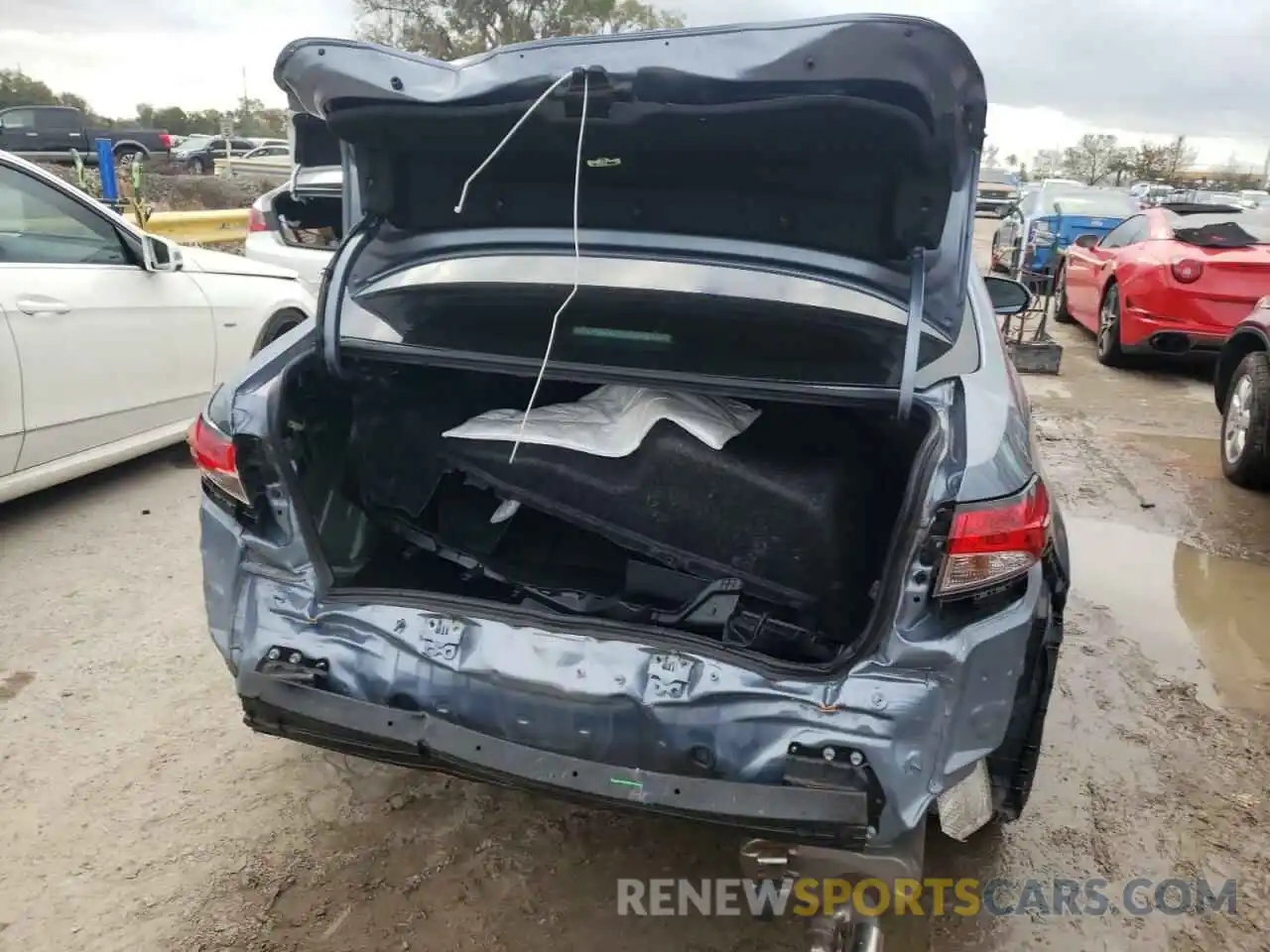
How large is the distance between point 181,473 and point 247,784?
2.89 metres

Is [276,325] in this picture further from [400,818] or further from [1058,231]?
[1058,231]

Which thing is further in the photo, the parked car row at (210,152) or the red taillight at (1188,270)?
the parked car row at (210,152)

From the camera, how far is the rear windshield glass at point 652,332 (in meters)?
2.13

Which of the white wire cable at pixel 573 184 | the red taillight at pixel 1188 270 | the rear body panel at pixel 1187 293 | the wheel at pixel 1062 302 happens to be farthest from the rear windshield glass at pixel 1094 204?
the white wire cable at pixel 573 184

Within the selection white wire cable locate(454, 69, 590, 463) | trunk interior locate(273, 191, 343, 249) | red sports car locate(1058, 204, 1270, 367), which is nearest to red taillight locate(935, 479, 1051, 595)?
white wire cable locate(454, 69, 590, 463)

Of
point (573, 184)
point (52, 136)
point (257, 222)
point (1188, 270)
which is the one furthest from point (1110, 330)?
point (52, 136)

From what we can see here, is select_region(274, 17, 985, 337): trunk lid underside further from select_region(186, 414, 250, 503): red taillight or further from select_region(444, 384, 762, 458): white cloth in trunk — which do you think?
select_region(186, 414, 250, 503): red taillight

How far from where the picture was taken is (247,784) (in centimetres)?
271

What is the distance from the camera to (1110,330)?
871cm

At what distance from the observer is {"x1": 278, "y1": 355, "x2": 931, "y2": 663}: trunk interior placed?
230cm

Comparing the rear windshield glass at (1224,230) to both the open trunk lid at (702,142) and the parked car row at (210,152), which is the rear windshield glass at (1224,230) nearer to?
the open trunk lid at (702,142)

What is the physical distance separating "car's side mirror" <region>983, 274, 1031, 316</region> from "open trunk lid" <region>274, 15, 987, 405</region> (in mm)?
1378

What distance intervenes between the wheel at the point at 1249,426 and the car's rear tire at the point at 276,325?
537 cm

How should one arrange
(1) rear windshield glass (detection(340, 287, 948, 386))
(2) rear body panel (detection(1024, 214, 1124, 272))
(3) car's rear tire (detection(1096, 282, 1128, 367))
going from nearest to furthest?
1. (1) rear windshield glass (detection(340, 287, 948, 386))
2. (3) car's rear tire (detection(1096, 282, 1128, 367))
3. (2) rear body panel (detection(1024, 214, 1124, 272))
